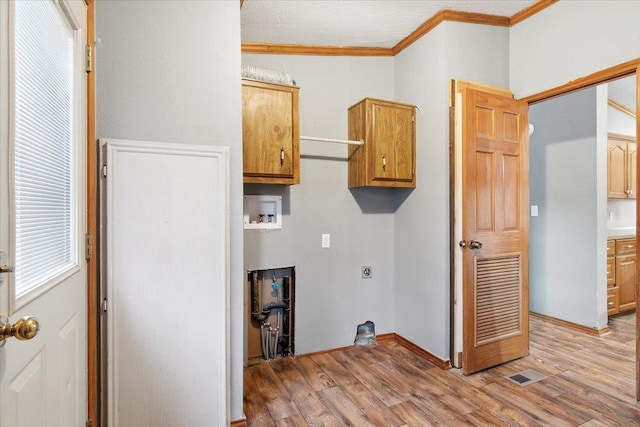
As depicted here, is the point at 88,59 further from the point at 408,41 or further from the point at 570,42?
the point at 570,42

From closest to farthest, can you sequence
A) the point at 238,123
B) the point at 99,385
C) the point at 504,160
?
the point at 99,385
the point at 238,123
the point at 504,160

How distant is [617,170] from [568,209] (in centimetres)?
108

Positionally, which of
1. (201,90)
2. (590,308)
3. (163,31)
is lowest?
(590,308)

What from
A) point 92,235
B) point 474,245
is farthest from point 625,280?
point 92,235

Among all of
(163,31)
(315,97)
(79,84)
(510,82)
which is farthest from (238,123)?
(510,82)

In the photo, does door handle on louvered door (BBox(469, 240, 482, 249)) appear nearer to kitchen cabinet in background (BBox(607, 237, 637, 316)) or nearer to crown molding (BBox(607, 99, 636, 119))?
kitchen cabinet in background (BBox(607, 237, 637, 316))

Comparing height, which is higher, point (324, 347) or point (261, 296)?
point (261, 296)

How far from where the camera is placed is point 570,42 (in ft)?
7.61

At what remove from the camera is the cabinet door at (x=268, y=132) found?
7.54 ft

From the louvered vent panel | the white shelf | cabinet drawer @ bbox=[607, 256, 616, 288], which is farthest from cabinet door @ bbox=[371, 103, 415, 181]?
cabinet drawer @ bbox=[607, 256, 616, 288]

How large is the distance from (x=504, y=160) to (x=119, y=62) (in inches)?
103

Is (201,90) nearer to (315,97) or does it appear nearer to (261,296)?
(315,97)

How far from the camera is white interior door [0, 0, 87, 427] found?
86 centimetres

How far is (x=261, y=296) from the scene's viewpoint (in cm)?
272
